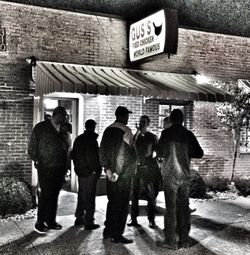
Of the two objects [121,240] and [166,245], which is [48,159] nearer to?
[121,240]

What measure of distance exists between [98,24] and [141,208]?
4671 mm

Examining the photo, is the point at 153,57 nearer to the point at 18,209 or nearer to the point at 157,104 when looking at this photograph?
the point at 157,104

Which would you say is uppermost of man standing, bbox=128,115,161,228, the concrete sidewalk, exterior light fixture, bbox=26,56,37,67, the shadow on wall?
exterior light fixture, bbox=26,56,37,67

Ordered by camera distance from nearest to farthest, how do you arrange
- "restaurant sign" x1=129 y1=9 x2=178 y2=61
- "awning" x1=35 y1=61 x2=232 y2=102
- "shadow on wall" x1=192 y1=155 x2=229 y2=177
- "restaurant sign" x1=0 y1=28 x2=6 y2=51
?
"awning" x1=35 y1=61 x2=232 y2=102 → "restaurant sign" x1=129 y1=9 x2=178 y2=61 → "restaurant sign" x1=0 y1=28 x2=6 y2=51 → "shadow on wall" x1=192 y1=155 x2=229 y2=177

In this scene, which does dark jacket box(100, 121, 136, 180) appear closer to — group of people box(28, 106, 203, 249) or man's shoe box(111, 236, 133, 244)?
group of people box(28, 106, 203, 249)

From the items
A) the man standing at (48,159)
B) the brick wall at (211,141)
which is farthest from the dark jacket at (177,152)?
the brick wall at (211,141)

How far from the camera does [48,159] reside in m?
5.67

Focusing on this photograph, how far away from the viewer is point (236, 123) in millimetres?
9531

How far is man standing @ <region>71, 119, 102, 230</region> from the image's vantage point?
587 centimetres

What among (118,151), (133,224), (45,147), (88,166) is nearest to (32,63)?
(45,147)

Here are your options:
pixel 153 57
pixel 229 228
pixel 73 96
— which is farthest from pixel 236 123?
pixel 73 96

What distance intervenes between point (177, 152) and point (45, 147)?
2.17m

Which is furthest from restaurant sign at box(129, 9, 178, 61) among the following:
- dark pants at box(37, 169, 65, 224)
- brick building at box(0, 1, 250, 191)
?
dark pants at box(37, 169, 65, 224)

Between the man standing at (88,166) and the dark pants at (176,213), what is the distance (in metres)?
1.37
